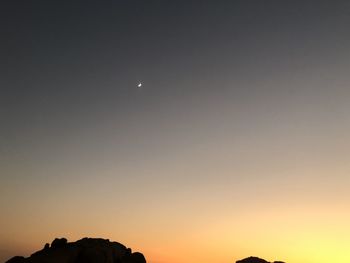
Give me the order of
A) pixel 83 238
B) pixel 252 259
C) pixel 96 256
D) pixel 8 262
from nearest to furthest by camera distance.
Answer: pixel 8 262 < pixel 96 256 < pixel 83 238 < pixel 252 259

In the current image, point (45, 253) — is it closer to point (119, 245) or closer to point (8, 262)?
point (8, 262)

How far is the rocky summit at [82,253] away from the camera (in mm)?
57750

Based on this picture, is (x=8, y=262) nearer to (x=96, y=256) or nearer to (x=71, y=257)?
(x=71, y=257)

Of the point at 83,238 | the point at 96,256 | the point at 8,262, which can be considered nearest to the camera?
the point at 8,262

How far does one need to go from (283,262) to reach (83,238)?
1814 inches

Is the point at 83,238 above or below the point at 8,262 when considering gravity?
above

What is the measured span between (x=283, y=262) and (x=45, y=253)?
53.1 m

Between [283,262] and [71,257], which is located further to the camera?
[283,262]

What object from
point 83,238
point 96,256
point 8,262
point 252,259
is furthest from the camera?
point 252,259

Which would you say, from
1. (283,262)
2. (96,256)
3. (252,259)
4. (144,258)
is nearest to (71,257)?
(96,256)

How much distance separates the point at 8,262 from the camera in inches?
2248

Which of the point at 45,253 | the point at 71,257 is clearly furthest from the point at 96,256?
the point at 45,253

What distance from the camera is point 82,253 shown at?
6072cm

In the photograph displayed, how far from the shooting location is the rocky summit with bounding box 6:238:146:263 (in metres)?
57.8
